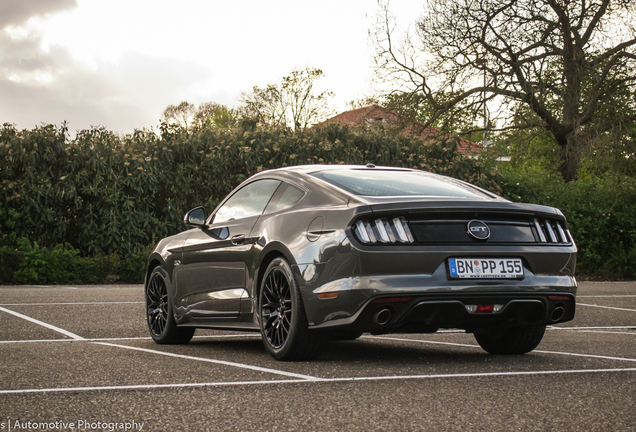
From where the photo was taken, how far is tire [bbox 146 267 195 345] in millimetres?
7305

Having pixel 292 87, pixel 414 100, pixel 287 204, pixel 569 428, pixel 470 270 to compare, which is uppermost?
pixel 292 87

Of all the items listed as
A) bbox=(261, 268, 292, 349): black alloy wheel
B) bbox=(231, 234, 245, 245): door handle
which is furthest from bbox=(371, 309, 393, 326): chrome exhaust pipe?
bbox=(231, 234, 245, 245): door handle

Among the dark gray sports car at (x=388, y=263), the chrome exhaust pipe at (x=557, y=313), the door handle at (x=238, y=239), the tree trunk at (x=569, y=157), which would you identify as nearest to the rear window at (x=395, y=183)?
the dark gray sports car at (x=388, y=263)

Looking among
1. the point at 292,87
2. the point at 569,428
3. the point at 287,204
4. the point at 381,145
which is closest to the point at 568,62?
the point at 381,145

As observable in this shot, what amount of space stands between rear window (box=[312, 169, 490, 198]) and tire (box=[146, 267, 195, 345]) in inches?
81.0

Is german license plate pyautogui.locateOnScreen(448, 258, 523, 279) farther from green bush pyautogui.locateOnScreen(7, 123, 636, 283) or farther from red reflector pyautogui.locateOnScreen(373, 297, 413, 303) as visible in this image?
green bush pyautogui.locateOnScreen(7, 123, 636, 283)

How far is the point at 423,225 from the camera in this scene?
539 cm

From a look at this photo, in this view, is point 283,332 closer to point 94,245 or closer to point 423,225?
point 423,225

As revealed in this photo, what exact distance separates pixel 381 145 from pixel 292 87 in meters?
43.8

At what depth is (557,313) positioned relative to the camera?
18.8 feet

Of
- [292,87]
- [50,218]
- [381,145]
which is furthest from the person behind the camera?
[292,87]

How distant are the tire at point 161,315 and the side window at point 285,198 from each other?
164 centimetres

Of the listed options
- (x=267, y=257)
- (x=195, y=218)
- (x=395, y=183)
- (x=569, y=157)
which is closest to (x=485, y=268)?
(x=395, y=183)

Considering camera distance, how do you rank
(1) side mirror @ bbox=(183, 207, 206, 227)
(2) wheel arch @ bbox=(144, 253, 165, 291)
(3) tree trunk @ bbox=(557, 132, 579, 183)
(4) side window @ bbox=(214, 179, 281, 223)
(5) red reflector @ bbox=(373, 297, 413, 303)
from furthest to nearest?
1. (3) tree trunk @ bbox=(557, 132, 579, 183)
2. (2) wheel arch @ bbox=(144, 253, 165, 291)
3. (1) side mirror @ bbox=(183, 207, 206, 227)
4. (4) side window @ bbox=(214, 179, 281, 223)
5. (5) red reflector @ bbox=(373, 297, 413, 303)
